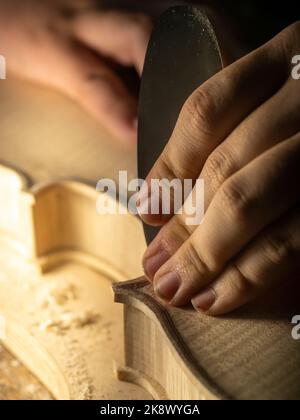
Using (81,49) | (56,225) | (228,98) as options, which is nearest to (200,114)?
(228,98)

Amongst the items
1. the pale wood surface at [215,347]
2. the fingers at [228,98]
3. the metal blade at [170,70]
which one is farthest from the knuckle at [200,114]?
the pale wood surface at [215,347]

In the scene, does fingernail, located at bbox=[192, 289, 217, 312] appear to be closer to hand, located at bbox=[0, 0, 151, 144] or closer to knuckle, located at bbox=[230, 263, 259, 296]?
knuckle, located at bbox=[230, 263, 259, 296]

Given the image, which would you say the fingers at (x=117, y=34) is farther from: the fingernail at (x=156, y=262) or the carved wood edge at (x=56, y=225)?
the fingernail at (x=156, y=262)

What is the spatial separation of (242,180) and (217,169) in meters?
0.05

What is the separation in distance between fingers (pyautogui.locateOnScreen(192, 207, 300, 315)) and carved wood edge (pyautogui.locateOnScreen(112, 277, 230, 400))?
42 millimetres

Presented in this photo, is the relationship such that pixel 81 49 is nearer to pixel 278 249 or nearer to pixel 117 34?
pixel 117 34

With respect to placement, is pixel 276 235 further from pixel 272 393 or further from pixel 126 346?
pixel 126 346

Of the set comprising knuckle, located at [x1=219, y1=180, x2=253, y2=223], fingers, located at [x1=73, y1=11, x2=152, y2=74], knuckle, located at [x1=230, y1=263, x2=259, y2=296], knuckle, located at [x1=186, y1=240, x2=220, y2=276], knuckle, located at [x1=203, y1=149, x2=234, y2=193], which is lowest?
knuckle, located at [x1=230, y1=263, x2=259, y2=296]

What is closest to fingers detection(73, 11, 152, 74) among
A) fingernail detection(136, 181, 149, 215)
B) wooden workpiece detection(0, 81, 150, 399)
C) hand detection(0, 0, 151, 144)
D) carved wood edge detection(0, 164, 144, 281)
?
hand detection(0, 0, 151, 144)

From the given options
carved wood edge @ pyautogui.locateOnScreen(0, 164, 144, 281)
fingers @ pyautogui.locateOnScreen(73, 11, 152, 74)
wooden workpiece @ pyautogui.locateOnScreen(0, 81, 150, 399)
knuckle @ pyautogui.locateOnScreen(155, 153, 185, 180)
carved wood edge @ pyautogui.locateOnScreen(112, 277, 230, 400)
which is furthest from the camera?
fingers @ pyautogui.locateOnScreen(73, 11, 152, 74)

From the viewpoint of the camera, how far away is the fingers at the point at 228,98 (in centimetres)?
56

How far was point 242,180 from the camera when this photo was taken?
0.52 metres

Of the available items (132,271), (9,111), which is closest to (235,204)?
(132,271)

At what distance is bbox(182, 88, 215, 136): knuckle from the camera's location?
1.87 ft
